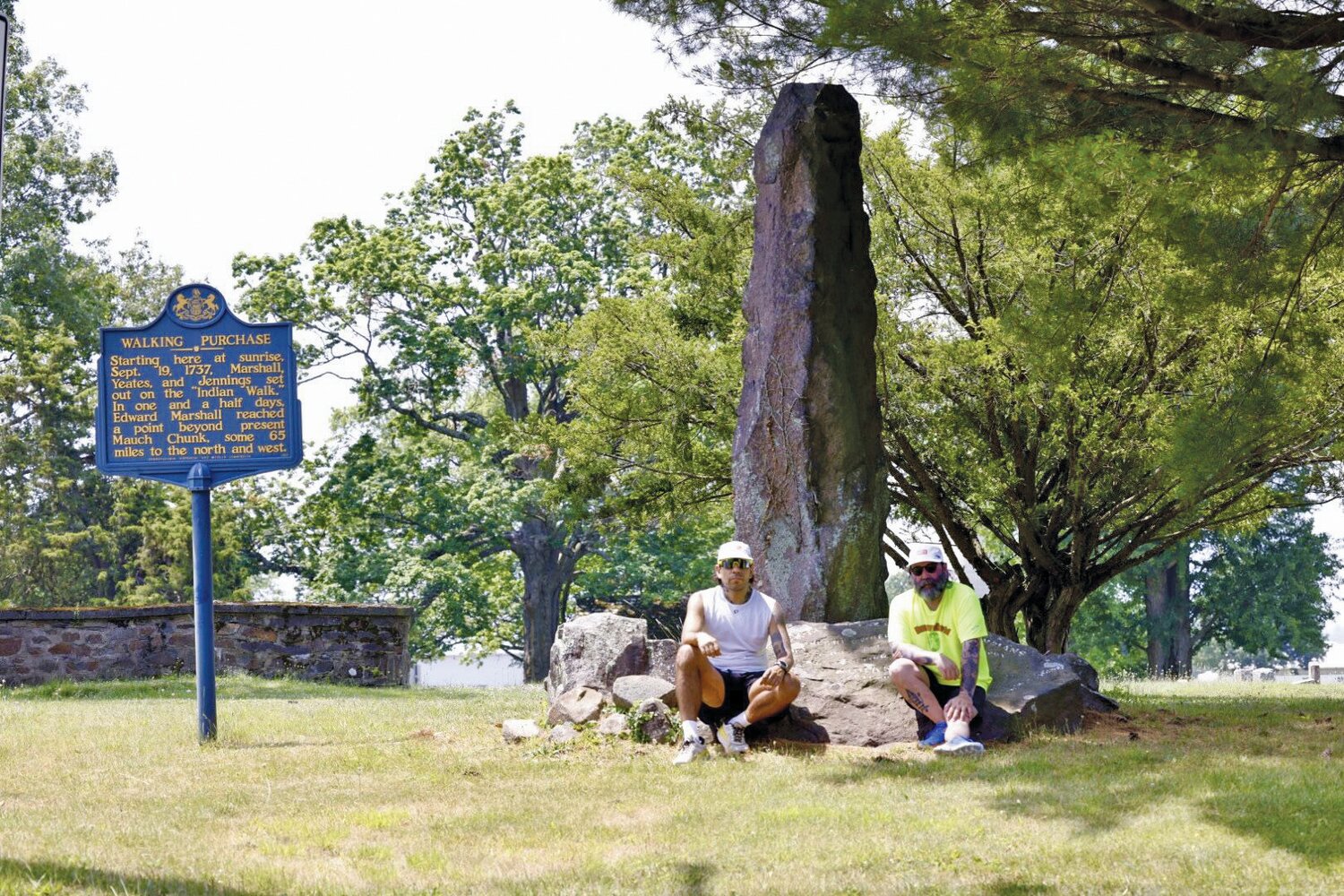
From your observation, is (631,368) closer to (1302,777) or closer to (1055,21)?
(1055,21)

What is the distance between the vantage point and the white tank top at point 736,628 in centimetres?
891

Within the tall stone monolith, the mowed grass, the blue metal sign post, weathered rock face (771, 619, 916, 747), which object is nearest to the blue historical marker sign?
the blue metal sign post

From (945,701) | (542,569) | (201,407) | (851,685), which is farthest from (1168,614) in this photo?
(201,407)

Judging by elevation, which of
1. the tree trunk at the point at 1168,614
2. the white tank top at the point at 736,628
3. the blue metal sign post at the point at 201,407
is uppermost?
the blue metal sign post at the point at 201,407

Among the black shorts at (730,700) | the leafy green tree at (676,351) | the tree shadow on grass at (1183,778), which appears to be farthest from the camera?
the leafy green tree at (676,351)

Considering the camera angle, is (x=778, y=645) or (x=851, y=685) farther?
(x=851, y=685)

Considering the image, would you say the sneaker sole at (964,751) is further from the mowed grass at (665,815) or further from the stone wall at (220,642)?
the stone wall at (220,642)

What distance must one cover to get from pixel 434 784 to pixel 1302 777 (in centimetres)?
444

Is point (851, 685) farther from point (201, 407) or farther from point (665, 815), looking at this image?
point (201, 407)

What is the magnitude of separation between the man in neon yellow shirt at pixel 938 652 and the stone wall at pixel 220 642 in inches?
445

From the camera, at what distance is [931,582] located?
8727 mm

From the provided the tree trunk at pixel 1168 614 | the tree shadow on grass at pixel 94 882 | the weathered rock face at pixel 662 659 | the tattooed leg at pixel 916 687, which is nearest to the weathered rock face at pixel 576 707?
the weathered rock face at pixel 662 659

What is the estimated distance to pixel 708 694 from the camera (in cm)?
881

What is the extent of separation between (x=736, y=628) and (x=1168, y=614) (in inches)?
1241
